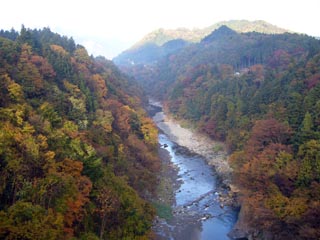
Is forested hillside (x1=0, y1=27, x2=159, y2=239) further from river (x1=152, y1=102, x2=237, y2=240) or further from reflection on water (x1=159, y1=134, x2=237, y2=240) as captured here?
reflection on water (x1=159, y1=134, x2=237, y2=240)

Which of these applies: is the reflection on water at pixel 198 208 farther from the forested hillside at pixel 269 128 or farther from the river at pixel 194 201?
the forested hillside at pixel 269 128

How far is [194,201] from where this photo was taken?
1394 inches

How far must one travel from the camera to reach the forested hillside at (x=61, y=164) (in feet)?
59.9

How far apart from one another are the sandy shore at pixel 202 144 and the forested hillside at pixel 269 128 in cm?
175

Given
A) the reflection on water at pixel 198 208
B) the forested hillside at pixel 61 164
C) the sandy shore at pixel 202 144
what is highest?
the forested hillside at pixel 61 164

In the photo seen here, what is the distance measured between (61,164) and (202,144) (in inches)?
1439

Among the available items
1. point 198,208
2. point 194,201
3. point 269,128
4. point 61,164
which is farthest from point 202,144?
point 61,164

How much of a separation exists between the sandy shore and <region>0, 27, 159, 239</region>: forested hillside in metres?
10.2

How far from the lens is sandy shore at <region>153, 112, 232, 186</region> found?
4441cm

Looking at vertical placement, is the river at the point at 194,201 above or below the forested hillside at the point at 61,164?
below

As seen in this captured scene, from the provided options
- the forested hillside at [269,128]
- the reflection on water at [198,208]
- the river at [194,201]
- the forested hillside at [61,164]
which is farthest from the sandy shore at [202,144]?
the forested hillside at [61,164]

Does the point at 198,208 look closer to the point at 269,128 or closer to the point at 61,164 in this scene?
the point at 269,128

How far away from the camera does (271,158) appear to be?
30828 mm

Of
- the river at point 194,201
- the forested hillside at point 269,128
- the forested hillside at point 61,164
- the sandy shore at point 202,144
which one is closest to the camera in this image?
the forested hillside at point 61,164
